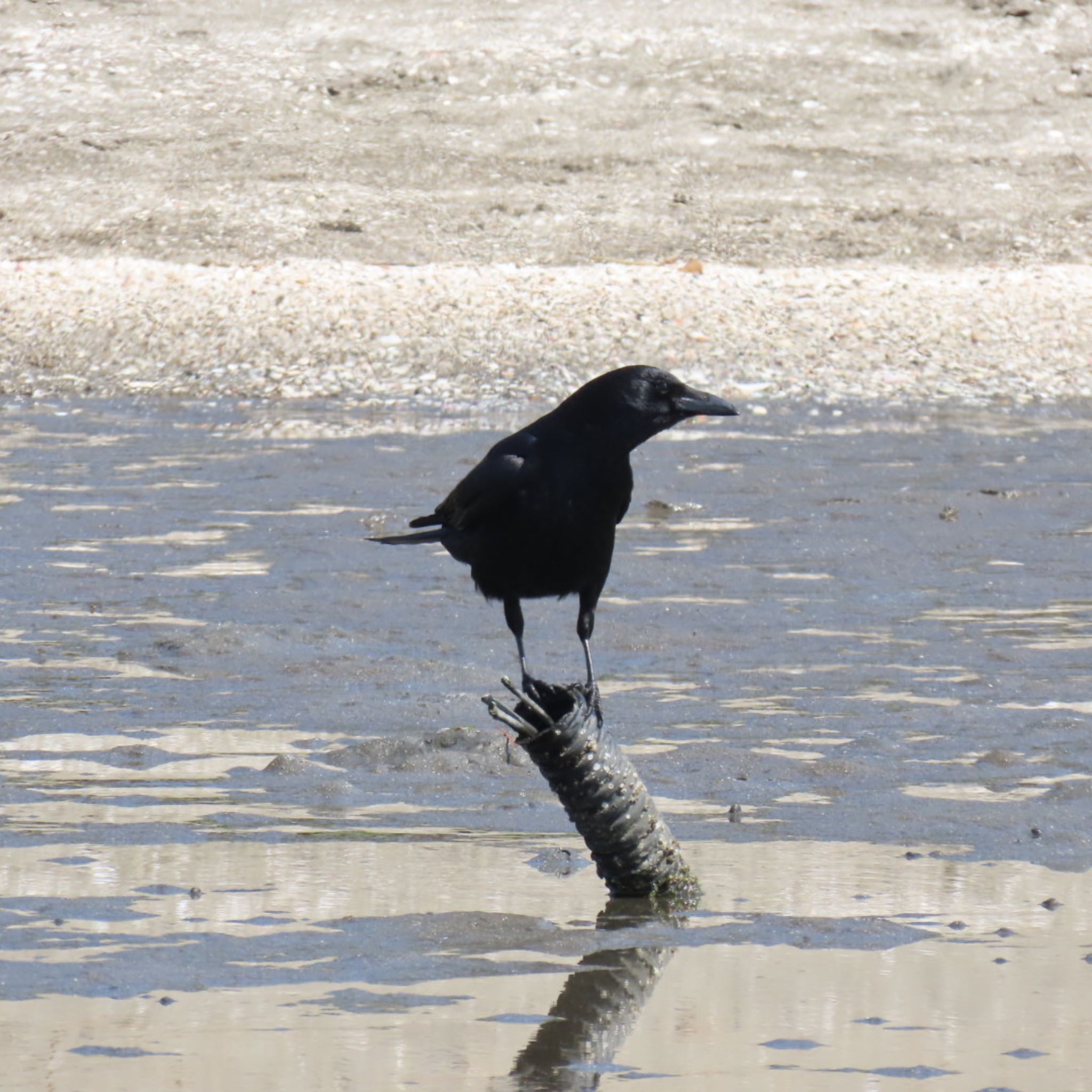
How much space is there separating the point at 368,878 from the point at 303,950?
52cm

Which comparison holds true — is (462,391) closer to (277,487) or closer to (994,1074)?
(277,487)

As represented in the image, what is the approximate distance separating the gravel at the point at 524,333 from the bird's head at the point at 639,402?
29.6ft

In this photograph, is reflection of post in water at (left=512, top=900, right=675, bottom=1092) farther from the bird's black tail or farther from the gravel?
the gravel

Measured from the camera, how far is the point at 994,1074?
11.3 feet

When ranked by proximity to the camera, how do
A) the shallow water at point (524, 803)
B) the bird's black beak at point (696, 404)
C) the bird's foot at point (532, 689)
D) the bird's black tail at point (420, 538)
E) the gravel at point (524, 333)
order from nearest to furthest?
the shallow water at point (524, 803) < the bird's foot at point (532, 689) < the bird's black beak at point (696, 404) < the bird's black tail at point (420, 538) < the gravel at point (524, 333)

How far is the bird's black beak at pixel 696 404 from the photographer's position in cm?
515

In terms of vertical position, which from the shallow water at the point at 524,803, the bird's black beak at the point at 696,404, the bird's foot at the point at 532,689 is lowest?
the shallow water at the point at 524,803

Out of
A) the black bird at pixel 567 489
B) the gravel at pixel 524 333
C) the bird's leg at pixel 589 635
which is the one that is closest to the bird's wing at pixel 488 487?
the black bird at pixel 567 489

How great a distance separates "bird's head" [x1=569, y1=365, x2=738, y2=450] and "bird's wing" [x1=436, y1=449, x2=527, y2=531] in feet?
0.77

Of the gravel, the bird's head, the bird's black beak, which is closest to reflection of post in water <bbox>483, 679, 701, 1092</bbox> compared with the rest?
the bird's head

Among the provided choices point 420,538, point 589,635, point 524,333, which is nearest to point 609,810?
point 589,635

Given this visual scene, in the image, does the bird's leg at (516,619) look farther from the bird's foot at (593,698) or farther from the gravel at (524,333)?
the gravel at (524,333)

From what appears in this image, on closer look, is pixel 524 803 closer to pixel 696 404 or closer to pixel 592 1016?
pixel 696 404

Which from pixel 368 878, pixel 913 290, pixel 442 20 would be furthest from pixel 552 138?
pixel 368 878
